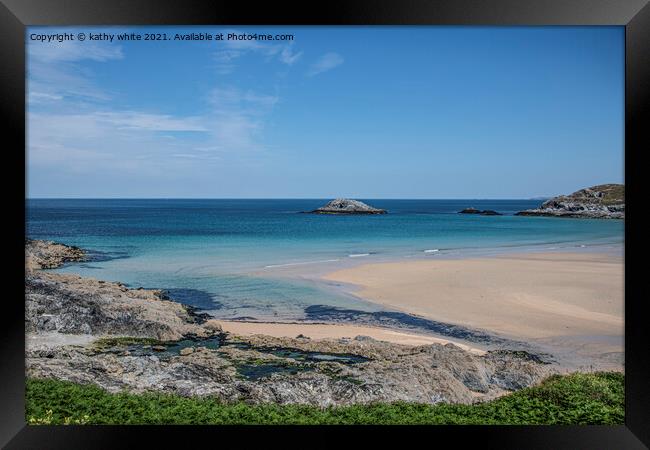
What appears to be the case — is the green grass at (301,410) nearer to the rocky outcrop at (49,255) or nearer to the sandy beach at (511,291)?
the sandy beach at (511,291)

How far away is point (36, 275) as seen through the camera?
Answer: 5.96 metres

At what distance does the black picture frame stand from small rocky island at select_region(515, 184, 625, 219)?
4.03m

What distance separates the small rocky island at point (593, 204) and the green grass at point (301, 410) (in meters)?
3.94

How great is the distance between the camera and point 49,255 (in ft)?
24.1

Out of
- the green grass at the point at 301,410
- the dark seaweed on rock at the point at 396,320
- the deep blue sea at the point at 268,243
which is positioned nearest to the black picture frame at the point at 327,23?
the green grass at the point at 301,410

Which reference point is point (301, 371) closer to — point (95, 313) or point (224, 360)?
point (224, 360)

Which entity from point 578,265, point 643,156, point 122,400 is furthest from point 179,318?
point 578,265

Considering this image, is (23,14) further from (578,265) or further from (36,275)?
(578,265)

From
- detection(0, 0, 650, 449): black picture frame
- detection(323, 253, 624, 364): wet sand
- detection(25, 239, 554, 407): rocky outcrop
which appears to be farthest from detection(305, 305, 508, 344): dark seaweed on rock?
detection(0, 0, 650, 449): black picture frame

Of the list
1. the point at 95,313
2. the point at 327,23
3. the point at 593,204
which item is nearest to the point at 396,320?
the point at 95,313

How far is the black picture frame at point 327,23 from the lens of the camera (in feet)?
10.3

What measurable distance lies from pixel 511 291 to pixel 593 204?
2.58 meters

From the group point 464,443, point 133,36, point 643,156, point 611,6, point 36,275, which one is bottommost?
point 464,443

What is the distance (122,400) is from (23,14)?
303cm
